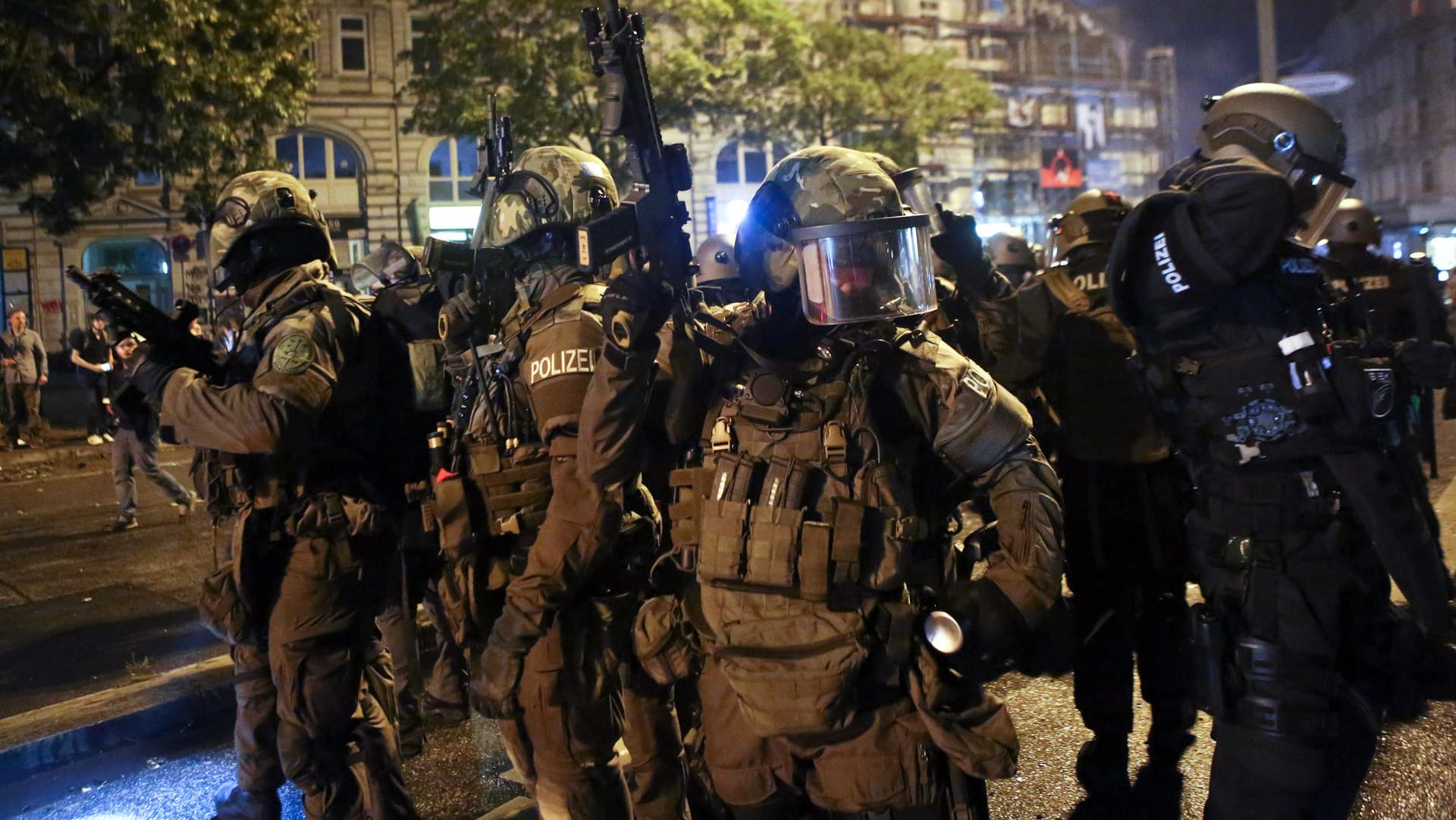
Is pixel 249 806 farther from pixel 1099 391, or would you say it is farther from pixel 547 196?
pixel 1099 391

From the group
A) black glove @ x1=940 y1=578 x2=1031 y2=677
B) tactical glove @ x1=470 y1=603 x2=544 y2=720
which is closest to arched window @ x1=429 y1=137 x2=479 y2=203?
tactical glove @ x1=470 y1=603 x2=544 y2=720

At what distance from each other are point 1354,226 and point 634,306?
5.03 meters

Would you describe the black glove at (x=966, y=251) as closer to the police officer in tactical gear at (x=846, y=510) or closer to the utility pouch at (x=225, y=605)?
the police officer in tactical gear at (x=846, y=510)

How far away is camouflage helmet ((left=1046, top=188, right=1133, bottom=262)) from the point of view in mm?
4203

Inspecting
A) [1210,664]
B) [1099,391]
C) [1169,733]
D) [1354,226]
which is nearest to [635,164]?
[1210,664]

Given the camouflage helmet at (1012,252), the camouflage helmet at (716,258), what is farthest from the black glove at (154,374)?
the camouflage helmet at (1012,252)

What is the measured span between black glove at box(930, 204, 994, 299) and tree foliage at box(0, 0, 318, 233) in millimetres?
12665

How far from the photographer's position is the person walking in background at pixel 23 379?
49.3ft

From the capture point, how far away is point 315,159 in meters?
30.3

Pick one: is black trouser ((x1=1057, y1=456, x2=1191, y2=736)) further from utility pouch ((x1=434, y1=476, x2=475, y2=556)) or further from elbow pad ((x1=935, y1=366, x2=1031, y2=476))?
utility pouch ((x1=434, y1=476, x2=475, y2=556))

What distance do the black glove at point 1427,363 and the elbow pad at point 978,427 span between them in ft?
3.74

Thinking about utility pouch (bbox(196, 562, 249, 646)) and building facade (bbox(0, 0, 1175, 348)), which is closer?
utility pouch (bbox(196, 562, 249, 646))

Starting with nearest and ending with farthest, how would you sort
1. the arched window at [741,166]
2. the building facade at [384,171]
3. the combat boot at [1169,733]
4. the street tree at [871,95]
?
the combat boot at [1169,733] < the street tree at [871,95] < the building facade at [384,171] < the arched window at [741,166]

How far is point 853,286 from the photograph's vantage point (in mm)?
2348
